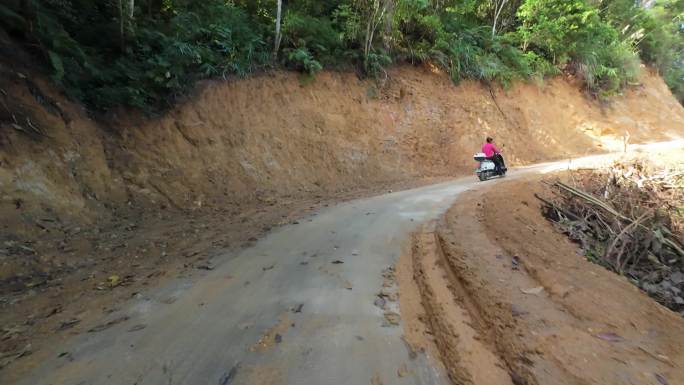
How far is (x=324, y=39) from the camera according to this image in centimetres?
1284

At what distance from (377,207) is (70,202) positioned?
Answer: 569 centimetres

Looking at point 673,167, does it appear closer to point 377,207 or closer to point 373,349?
point 377,207

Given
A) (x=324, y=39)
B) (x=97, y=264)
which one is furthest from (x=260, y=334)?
(x=324, y=39)

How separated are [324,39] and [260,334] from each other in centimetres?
1195

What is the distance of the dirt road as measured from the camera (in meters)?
2.56

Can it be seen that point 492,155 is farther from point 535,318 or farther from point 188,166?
point 535,318

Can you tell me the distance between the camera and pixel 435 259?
4453 millimetres

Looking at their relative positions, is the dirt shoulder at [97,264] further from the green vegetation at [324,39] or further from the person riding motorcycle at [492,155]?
the person riding motorcycle at [492,155]

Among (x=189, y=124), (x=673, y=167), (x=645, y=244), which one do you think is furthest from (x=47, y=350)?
(x=673, y=167)

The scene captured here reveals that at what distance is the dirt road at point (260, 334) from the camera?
101 inches

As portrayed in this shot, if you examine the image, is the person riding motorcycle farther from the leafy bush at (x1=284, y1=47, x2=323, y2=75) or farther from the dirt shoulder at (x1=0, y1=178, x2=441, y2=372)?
the dirt shoulder at (x1=0, y1=178, x2=441, y2=372)

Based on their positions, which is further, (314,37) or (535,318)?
(314,37)

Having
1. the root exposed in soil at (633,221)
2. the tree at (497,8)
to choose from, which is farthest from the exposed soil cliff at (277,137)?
the root exposed in soil at (633,221)

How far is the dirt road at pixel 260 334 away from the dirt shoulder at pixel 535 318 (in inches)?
Answer: 14.5
